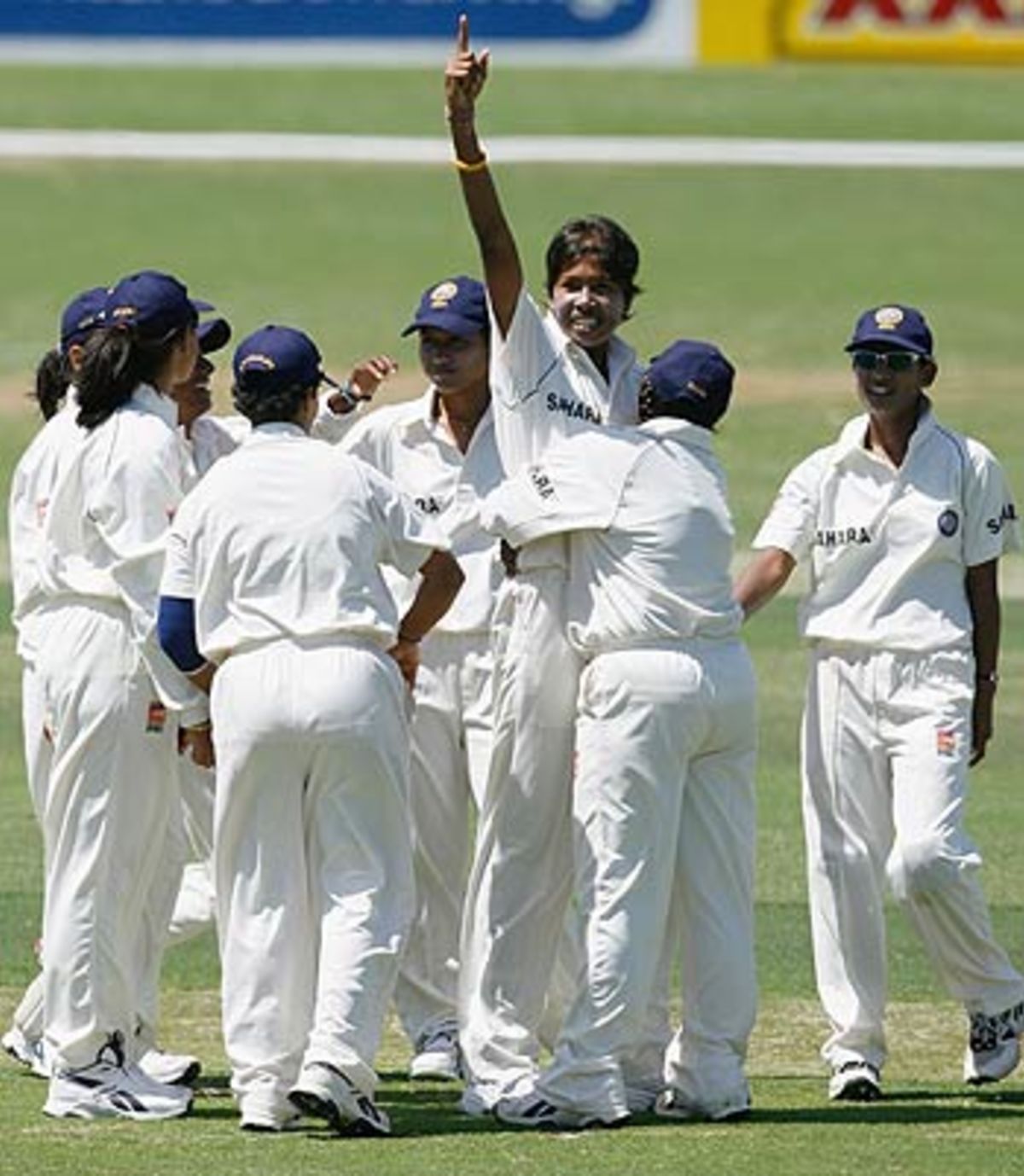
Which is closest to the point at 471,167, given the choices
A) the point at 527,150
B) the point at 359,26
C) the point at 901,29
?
the point at 527,150

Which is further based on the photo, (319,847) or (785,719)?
(785,719)

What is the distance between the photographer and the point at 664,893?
354 inches

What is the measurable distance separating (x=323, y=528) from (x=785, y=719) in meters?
7.28

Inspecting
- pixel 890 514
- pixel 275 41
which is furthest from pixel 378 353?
pixel 890 514

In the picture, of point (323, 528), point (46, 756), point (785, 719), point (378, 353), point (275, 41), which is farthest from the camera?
point (275, 41)

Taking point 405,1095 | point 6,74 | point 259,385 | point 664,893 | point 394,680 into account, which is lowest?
point 405,1095

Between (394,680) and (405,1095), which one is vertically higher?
(394,680)

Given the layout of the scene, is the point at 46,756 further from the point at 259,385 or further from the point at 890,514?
the point at 890,514

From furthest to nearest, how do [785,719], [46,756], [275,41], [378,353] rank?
[275,41] < [378,353] < [785,719] < [46,756]

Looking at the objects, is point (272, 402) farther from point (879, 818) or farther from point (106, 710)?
point (879, 818)

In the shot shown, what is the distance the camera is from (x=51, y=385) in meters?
10.2

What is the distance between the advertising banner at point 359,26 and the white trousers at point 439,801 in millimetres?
23432

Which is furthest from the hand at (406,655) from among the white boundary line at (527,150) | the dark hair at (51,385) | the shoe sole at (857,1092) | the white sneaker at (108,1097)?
the white boundary line at (527,150)

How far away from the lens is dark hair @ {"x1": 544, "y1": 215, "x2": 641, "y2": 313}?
30.1ft
